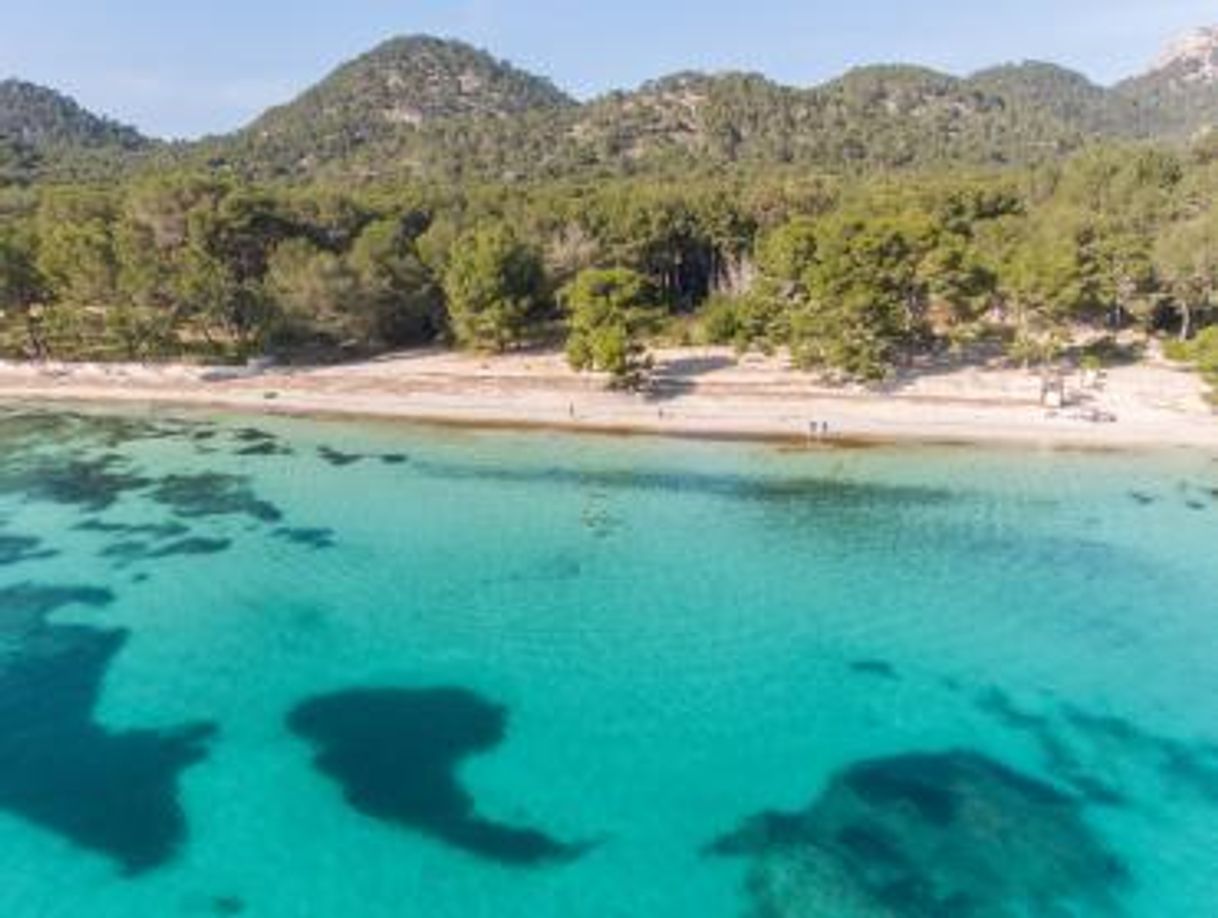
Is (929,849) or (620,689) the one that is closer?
(929,849)

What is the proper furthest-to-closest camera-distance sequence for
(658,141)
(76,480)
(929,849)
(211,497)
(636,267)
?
(658,141) < (636,267) < (76,480) < (211,497) < (929,849)

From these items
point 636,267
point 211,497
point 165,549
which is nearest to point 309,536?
point 165,549

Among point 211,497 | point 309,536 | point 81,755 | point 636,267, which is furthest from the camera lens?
point 636,267

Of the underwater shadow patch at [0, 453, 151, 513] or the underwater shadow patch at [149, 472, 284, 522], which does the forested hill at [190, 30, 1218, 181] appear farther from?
the underwater shadow patch at [149, 472, 284, 522]

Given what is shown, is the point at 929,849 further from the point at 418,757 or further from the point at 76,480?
the point at 76,480

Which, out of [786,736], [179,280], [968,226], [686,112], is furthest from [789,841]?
[686,112]

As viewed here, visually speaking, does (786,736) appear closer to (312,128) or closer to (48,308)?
(48,308)
